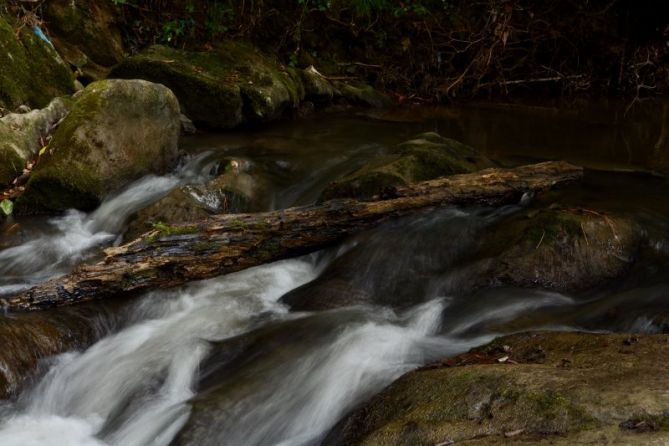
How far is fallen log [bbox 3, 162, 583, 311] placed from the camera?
4402mm

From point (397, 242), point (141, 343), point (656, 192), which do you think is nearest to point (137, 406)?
→ point (141, 343)

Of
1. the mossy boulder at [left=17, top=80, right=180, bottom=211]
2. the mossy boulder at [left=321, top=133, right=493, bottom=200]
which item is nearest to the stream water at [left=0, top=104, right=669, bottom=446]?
the mossy boulder at [left=17, top=80, right=180, bottom=211]

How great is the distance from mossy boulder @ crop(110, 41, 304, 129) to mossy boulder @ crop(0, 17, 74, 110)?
36.3 inches

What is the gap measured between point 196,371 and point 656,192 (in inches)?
184

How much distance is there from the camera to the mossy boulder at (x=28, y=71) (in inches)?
289

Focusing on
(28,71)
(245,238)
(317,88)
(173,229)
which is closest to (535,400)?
(245,238)

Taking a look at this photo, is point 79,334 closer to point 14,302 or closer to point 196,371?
point 14,302

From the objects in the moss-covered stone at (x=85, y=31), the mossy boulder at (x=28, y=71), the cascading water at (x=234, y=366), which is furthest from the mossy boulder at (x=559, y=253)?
the moss-covered stone at (x=85, y=31)

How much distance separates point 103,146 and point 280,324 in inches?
124

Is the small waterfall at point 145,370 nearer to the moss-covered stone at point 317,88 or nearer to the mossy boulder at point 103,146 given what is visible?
the mossy boulder at point 103,146

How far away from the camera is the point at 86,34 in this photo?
9539mm

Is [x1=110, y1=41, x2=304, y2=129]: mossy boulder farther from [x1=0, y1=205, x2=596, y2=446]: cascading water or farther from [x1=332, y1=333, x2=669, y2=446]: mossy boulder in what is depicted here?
[x1=332, y1=333, x2=669, y2=446]: mossy boulder

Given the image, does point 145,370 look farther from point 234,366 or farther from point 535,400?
point 535,400

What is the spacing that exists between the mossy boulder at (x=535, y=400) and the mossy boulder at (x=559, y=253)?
125 cm
